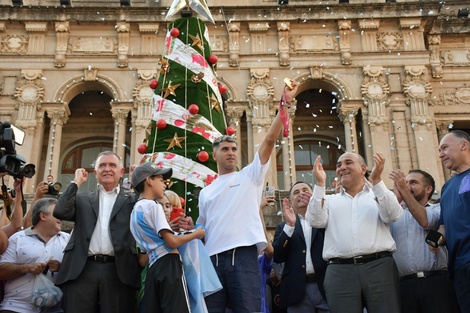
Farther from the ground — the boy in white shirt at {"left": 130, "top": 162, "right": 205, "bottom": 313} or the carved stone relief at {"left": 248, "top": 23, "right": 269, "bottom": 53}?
the carved stone relief at {"left": 248, "top": 23, "right": 269, "bottom": 53}

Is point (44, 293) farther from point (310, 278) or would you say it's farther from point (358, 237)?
point (358, 237)

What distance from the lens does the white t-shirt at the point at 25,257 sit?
4902mm

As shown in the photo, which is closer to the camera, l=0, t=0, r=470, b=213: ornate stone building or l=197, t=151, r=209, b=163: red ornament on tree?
l=197, t=151, r=209, b=163: red ornament on tree

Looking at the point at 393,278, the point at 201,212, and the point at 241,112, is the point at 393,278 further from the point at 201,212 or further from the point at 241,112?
the point at 241,112

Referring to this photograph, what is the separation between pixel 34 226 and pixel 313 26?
48.3 feet

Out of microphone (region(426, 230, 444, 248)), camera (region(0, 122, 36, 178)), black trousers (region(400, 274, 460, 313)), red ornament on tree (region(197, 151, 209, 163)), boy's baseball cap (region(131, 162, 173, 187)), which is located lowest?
black trousers (region(400, 274, 460, 313))

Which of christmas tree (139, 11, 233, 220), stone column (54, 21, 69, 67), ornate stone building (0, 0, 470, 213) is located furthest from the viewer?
stone column (54, 21, 69, 67)

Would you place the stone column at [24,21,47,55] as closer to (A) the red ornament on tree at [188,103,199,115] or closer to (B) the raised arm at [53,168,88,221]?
(A) the red ornament on tree at [188,103,199,115]

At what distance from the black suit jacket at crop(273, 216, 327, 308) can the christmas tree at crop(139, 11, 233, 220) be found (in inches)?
43.1

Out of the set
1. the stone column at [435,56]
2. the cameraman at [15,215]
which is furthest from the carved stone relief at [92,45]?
the cameraman at [15,215]

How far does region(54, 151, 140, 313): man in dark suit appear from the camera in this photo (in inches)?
177

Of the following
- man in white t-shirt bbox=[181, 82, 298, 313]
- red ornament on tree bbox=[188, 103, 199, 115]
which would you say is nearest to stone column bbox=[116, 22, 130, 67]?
red ornament on tree bbox=[188, 103, 199, 115]

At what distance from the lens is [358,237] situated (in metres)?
4.92

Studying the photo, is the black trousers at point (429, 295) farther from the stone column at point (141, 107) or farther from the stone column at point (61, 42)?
the stone column at point (61, 42)
